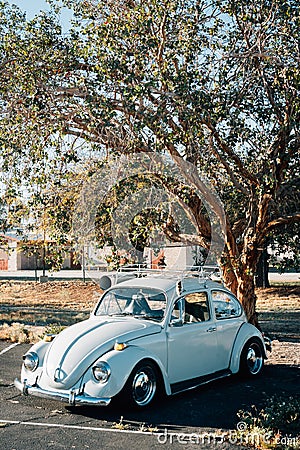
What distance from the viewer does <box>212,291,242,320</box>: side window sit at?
1000 centimetres

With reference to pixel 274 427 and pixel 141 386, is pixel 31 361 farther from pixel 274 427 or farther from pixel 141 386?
pixel 274 427

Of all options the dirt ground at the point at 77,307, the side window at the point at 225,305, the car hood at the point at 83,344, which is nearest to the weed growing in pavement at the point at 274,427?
the car hood at the point at 83,344

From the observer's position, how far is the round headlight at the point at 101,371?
7.81 m

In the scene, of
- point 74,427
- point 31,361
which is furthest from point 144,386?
point 31,361

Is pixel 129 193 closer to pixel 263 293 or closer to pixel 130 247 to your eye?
pixel 130 247

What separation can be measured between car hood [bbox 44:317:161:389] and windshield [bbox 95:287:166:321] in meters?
0.25

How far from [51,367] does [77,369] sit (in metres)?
0.40

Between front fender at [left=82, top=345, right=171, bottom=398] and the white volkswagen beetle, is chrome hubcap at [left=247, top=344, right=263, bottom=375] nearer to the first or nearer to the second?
the white volkswagen beetle

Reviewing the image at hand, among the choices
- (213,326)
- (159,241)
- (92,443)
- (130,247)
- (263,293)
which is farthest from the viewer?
(263,293)

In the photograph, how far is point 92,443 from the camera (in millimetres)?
6852

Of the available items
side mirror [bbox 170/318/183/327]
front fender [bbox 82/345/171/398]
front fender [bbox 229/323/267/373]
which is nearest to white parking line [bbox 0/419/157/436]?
front fender [bbox 82/345/171/398]

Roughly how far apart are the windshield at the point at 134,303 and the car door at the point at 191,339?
0.24 metres

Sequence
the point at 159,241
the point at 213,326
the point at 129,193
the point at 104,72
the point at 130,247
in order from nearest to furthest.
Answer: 1. the point at 213,326
2. the point at 104,72
3. the point at 129,193
4. the point at 130,247
5. the point at 159,241

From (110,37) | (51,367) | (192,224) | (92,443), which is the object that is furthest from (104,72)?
(92,443)
